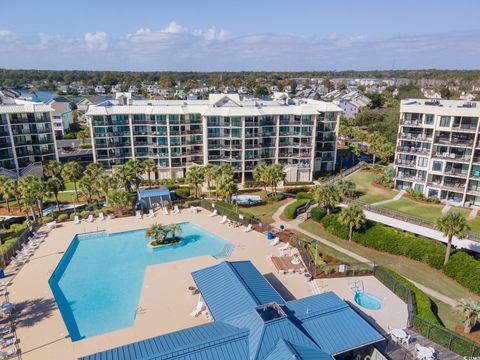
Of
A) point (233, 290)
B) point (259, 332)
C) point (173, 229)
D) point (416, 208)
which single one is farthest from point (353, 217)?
point (259, 332)

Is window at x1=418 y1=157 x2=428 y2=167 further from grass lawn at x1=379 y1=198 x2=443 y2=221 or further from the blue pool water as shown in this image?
the blue pool water

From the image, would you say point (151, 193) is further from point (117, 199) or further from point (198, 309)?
point (198, 309)

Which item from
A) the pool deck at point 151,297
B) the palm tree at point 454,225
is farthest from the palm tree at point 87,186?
the palm tree at point 454,225

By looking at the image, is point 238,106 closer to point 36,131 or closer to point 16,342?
point 36,131

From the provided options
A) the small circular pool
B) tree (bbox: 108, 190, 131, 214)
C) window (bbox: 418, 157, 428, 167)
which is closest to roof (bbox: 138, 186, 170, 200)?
tree (bbox: 108, 190, 131, 214)

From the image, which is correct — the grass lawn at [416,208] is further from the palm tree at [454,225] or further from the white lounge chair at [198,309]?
the white lounge chair at [198,309]
